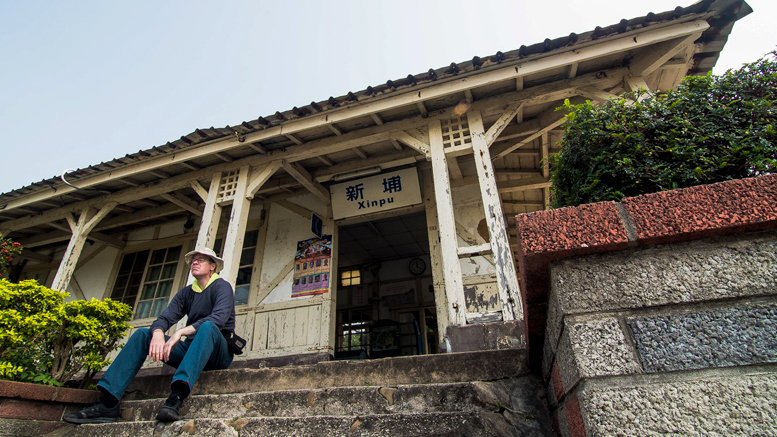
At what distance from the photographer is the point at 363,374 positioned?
2342 mm

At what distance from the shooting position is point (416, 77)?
170 inches

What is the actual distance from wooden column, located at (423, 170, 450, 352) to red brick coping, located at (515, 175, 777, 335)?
3.66 meters

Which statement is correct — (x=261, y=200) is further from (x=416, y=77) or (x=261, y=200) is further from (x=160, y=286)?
(x=416, y=77)

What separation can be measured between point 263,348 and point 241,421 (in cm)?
378

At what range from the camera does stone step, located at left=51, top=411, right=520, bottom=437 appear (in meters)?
1.59

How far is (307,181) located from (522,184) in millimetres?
3360

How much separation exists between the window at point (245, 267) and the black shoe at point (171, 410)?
3.92 metres

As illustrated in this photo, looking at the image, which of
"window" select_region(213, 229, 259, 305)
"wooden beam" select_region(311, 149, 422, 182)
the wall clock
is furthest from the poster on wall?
the wall clock

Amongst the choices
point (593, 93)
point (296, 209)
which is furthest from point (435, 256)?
point (593, 93)

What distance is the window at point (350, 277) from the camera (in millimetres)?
10321

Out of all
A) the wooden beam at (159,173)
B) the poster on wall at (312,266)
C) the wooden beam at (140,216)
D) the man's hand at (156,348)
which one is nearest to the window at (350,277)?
the poster on wall at (312,266)

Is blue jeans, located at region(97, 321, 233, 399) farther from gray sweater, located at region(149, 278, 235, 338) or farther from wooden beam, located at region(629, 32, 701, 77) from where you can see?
wooden beam, located at region(629, 32, 701, 77)

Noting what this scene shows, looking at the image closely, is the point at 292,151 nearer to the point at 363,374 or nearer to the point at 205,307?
the point at 205,307

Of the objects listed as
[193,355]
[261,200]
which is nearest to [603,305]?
[193,355]
